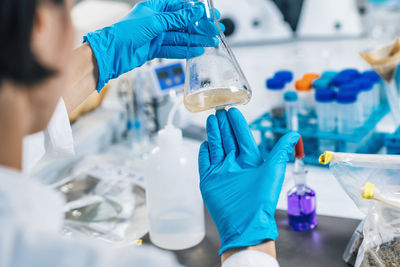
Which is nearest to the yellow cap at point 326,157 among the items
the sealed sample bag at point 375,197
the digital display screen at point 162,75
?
the sealed sample bag at point 375,197

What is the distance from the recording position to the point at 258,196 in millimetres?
821

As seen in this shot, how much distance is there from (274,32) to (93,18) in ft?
3.65

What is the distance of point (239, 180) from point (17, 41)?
528mm

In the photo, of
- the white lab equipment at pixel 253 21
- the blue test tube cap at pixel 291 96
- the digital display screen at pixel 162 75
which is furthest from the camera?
the white lab equipment at pixel 253 21

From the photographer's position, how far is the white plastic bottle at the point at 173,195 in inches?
43.3

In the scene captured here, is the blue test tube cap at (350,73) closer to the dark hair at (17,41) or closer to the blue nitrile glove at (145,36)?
the blue nitrile glove at (145,36)

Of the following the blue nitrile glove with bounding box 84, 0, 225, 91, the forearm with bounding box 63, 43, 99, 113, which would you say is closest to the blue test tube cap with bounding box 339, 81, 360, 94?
the blue nitrile glove with bounding box 84, 0, 225, 91

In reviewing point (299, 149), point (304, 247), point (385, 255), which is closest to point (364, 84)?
point (299, 149)

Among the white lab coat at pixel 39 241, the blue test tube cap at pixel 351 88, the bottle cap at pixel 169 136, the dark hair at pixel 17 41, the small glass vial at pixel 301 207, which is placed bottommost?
the small glass vial at pixel 301 207

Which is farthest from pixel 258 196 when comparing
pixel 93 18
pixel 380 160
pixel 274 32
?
pixel 274 32

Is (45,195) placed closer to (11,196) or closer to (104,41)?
(11,196)

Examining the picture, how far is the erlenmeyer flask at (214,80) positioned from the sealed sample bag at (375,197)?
25 centimetres

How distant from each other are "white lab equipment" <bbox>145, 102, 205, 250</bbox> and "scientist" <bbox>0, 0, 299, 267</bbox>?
0.44ft

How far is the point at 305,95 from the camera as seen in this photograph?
166cm
